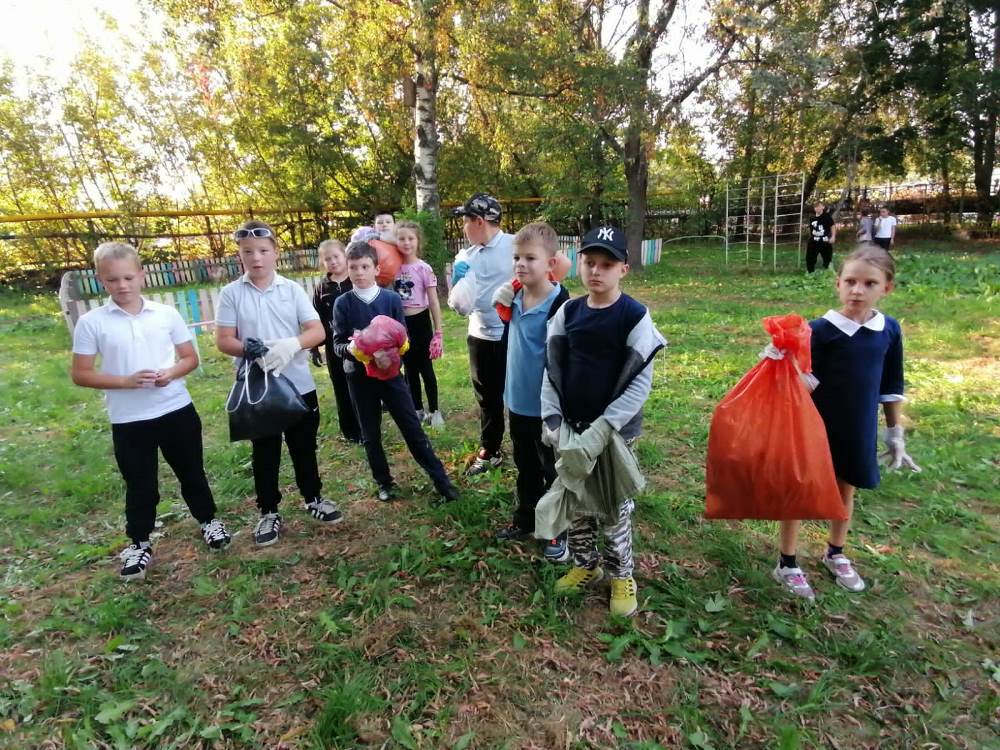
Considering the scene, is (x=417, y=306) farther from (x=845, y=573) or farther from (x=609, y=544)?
(x=845, y=573)

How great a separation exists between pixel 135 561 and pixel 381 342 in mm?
1785

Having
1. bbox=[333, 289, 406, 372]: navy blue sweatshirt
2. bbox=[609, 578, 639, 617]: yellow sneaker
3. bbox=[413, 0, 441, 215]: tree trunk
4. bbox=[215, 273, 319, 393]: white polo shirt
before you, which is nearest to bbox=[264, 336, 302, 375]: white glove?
bbox=[215, 273, 319, 393]: white polo shirt

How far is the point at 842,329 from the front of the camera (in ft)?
8.33

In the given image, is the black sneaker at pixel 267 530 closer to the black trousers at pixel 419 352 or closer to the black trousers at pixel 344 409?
the black trousers at pixel 344 409

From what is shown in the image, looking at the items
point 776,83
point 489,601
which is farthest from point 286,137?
point 489,601

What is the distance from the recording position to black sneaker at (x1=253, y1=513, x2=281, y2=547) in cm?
343

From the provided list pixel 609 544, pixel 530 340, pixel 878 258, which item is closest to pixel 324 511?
pixel 530 340

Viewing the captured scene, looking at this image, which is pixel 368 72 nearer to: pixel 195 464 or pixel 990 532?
pixel 195 464

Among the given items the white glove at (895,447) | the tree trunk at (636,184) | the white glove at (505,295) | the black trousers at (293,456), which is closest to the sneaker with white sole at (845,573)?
the white glove at (895,447)

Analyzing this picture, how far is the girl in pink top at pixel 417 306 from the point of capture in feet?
15.3

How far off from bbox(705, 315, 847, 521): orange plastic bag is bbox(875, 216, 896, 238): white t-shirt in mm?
14959

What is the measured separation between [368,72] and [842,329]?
1045 centimetres

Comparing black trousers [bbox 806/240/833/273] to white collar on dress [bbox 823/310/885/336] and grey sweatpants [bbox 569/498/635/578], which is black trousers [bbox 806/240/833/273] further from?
grey sweatpants [bbox 569/498/635/578]

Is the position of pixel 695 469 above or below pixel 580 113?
below
